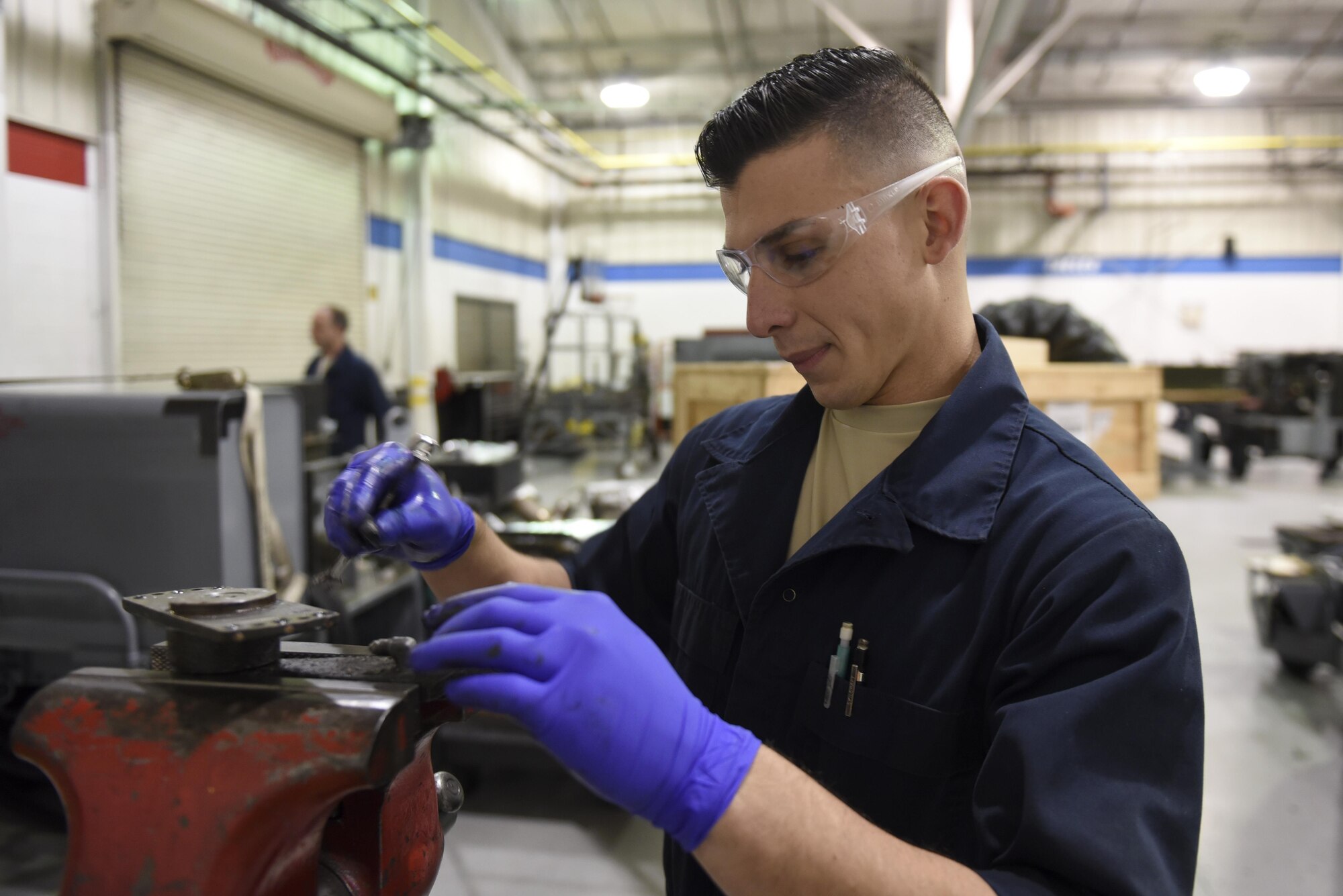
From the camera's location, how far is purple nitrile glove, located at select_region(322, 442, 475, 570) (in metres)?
1.13

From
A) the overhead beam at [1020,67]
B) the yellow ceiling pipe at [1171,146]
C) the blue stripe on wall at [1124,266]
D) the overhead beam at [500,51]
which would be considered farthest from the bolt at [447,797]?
the yellow ceiling pipe at [1171,146]

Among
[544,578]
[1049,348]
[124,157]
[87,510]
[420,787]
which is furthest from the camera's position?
[1049,348]

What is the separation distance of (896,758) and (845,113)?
2.45ft

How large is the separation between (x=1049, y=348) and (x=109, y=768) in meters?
6.68

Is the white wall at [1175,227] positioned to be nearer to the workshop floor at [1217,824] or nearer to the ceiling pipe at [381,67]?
the ceiling pipe at [381,67]

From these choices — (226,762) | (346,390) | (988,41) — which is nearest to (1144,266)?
(988,41)

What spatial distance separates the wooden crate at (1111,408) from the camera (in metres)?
3.31

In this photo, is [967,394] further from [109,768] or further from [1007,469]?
[109,768]

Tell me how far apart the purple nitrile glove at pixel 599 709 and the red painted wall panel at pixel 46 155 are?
5.29 meters

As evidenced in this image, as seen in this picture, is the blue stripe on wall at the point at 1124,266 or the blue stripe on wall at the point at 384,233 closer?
the blue stripe on wall at the point at 384,233

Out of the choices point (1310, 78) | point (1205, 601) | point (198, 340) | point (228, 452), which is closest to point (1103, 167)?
point (1310, 78)

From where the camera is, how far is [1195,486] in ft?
27.0

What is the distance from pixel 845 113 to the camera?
1006mm

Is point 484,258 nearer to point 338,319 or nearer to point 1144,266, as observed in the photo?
point 338,319
